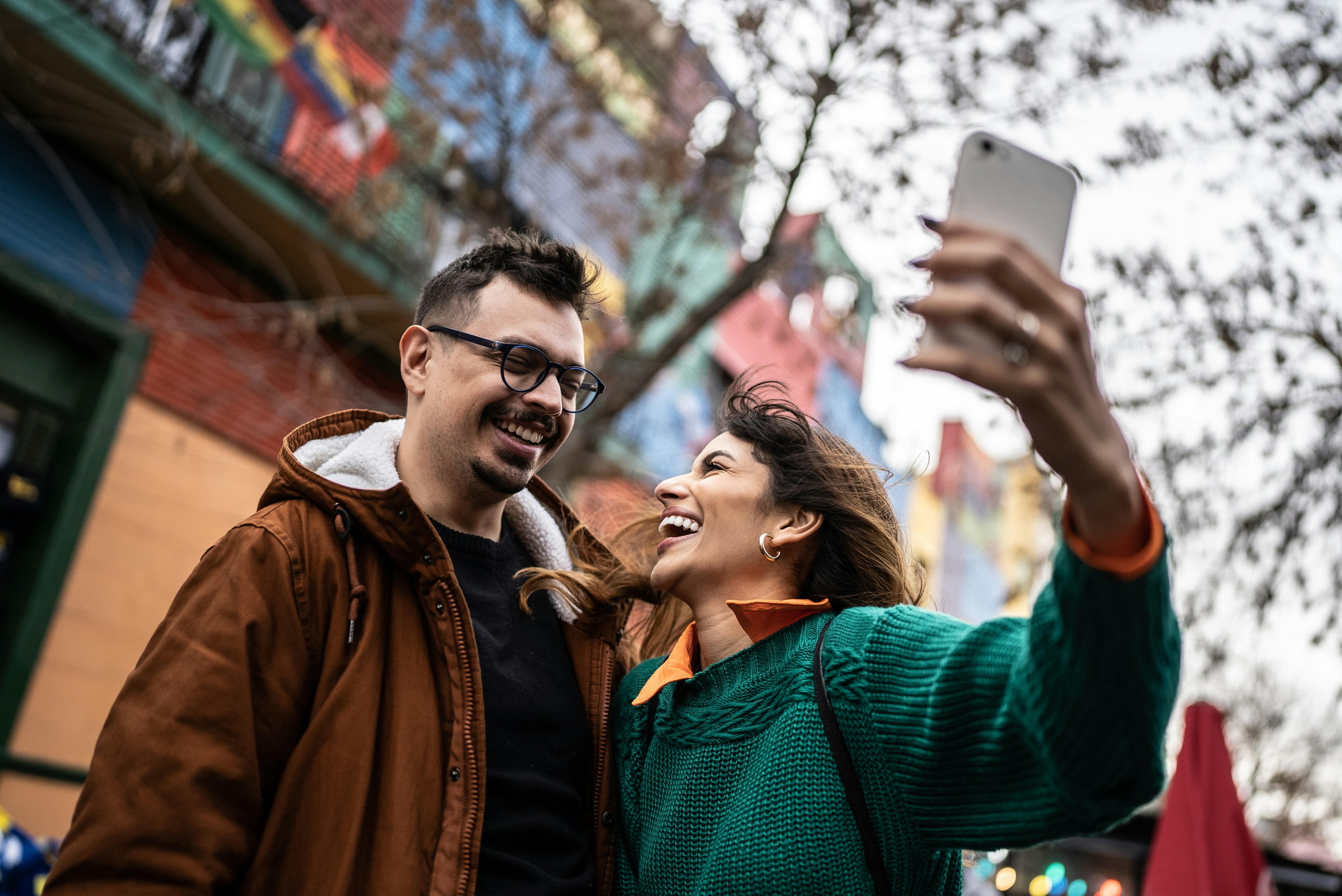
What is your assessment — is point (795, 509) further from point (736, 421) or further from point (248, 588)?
point (248, 588)

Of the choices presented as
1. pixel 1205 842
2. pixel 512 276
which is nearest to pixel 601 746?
pixel 512 276

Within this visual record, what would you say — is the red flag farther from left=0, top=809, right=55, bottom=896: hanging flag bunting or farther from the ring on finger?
left=0, top=809, right=55, bottom=896: hanging flag bunting

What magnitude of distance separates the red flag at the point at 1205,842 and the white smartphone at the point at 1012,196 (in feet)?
17.8

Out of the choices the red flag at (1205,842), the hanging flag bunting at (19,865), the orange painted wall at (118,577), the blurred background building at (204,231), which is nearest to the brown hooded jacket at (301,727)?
the hanging flag bunting at (19,865)

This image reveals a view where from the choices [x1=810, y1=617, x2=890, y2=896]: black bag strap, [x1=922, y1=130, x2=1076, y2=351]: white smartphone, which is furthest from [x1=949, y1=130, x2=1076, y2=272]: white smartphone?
[x1=810, y1=617, x2=890, y2=896]: black bag strap

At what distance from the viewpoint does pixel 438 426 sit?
3.18m

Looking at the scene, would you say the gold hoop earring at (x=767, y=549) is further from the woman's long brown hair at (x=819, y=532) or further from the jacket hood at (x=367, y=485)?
the jacket hood at (x=367, y=485)

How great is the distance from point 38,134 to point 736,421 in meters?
7.13

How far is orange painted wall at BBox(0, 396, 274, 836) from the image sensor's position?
7.91 metres

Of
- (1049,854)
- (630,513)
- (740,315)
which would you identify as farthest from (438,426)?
(740,315)

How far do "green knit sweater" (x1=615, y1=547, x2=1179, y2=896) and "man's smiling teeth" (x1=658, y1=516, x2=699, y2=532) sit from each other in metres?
0.46

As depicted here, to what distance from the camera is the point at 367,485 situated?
2.87 metres

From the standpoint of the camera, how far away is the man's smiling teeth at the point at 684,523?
3.30 metres

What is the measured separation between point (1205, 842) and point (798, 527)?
399cm
